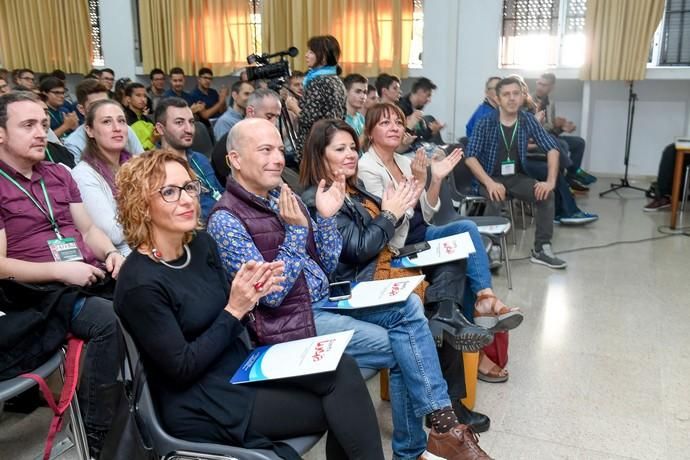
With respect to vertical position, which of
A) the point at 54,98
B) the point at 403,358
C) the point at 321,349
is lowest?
the point at 403,358

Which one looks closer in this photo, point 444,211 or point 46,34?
point 444,211

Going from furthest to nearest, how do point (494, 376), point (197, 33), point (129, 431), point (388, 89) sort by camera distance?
1. point (197, 33)
2. point (388, 89)
3. point (494, 376)
4. point (129, 431)

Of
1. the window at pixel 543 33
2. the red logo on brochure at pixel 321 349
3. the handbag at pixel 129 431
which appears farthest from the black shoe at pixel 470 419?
the window at pixel 543 33

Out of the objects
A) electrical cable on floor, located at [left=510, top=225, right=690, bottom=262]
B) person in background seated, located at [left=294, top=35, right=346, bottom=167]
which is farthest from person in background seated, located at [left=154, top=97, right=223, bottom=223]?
electrical cable on floor, located at [left=510, top=225, right=690, bottom=262]

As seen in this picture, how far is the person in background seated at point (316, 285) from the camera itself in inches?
65.4

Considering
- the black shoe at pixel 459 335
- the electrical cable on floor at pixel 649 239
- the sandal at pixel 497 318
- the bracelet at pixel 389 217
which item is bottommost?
the electrical cable on floor at pixel 649 239

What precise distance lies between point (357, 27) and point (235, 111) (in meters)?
3.38

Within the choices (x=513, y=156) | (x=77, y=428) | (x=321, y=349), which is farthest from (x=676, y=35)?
(x=77, y=428)

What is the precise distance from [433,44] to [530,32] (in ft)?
3.58

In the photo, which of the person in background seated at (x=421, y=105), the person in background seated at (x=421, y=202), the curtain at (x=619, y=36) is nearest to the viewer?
the person in background seated at (x=421, y=202)

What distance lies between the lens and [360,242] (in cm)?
209

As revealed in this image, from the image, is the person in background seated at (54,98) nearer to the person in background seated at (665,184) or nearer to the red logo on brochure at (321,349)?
the red logo on brochure at (321,349)

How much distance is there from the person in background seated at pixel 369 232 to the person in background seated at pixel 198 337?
633 millimetres

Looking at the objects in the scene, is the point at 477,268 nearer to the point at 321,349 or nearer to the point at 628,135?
the point at 321,349
